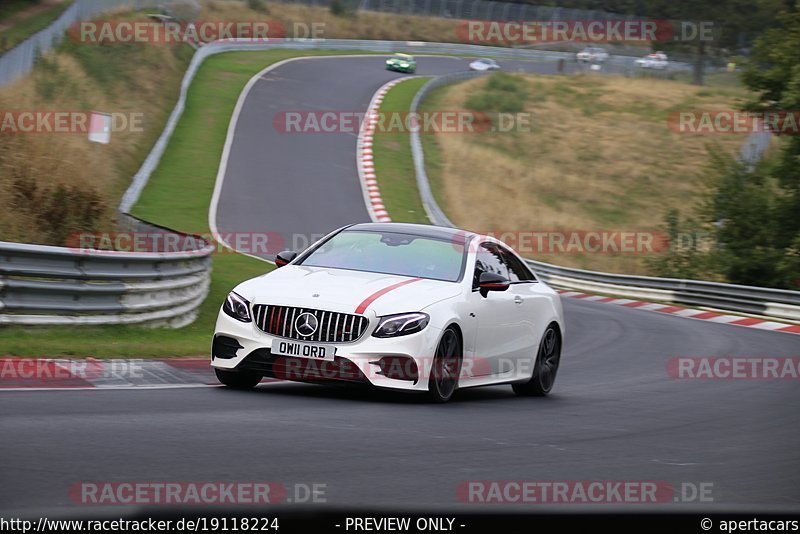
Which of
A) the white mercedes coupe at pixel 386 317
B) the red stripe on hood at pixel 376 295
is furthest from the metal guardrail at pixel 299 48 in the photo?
the red stripe on hood at pixel 376 295

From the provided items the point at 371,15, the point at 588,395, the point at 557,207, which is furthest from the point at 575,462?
the point at 371,15

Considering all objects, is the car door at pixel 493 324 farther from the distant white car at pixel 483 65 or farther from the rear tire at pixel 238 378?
the distant white car at pixel 483 65

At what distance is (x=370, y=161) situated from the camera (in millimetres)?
41406

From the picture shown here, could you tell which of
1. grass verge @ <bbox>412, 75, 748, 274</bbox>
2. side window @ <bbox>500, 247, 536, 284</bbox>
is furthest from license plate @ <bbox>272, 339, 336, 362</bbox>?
grass verge @ <bbox>412, 75, 748, 274</bbox>

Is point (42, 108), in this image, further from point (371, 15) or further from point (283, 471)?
point (371, 15)

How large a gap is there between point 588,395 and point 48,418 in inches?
237

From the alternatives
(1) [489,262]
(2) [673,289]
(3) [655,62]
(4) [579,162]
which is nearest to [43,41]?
(2) [673,289]

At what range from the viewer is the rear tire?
959cm

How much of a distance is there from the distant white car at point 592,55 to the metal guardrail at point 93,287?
65.7 meters

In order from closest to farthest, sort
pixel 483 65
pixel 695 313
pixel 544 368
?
pixel 544 368, pixel 695 313, pixel 483 65

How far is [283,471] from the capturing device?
19.4 feet

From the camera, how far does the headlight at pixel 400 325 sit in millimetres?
9039

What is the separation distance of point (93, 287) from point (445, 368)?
4.67 metres

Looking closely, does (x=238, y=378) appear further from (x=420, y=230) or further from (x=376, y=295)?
(x=420, y=230)
